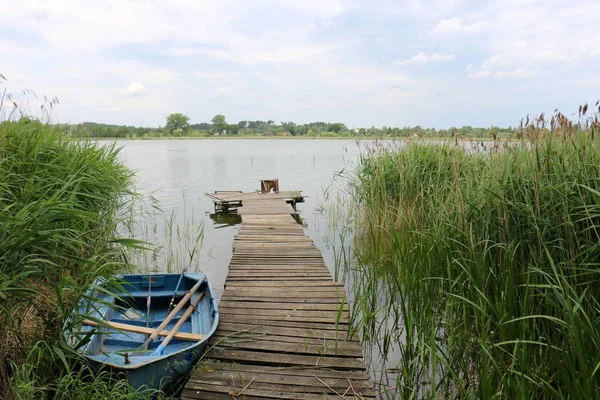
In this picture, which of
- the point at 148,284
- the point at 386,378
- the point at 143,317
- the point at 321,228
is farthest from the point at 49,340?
the point at 321,228

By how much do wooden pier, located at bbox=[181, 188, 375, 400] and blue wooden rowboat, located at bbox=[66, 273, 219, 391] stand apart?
0.19 metres

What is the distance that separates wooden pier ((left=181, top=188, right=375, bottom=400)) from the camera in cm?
335

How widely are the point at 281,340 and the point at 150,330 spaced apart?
1248 mm

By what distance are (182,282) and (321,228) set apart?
20.9 ft

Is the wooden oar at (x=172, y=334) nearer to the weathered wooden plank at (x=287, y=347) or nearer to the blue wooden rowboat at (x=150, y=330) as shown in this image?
the blue wooden rowboat at (x=150, y=330)

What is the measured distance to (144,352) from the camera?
360cm

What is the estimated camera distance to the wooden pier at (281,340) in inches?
132

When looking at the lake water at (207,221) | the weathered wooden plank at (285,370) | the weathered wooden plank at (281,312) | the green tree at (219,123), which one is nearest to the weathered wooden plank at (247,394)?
the weathered wooden plank at (285,370)

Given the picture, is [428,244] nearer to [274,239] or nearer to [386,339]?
[386,339]

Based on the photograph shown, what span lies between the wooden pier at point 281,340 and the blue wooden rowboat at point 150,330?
19cm

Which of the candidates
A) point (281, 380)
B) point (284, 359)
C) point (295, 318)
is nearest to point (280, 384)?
point (281, 380)

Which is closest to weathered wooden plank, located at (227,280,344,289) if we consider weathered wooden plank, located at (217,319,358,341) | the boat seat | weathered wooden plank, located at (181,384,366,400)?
the boat seat

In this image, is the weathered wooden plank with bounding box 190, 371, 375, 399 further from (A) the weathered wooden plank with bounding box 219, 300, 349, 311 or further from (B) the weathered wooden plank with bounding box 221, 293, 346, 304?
(B) the weathered wooden plank with bounding box 221, 293, 346, 304

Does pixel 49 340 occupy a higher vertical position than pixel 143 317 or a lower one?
higher
